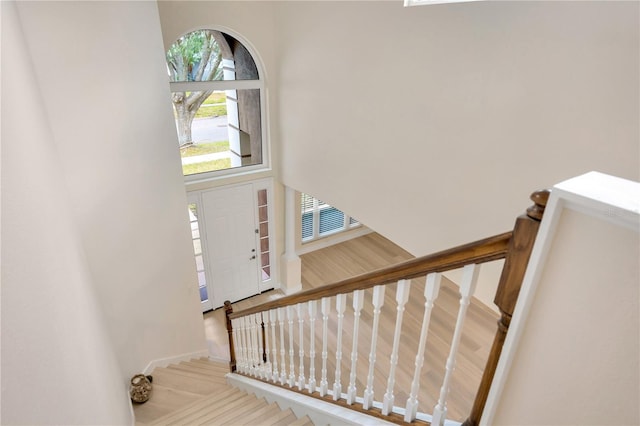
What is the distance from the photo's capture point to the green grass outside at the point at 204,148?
15.8 ft

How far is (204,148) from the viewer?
4.90 m

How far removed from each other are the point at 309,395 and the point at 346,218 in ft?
17.7

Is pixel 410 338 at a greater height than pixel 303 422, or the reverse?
pixel 303 422

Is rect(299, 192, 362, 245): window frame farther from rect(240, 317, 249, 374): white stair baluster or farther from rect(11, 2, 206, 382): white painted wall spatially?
rect(240, 317, 249, 374): white stair baluster

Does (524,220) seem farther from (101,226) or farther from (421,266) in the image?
(101,226)

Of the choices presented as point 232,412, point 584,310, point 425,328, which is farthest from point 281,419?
point 584,310

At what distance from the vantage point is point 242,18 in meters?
4.37

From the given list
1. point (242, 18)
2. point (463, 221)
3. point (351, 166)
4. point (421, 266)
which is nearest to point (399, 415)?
point (421, 266)

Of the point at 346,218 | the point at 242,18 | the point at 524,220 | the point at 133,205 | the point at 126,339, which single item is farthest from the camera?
the point at 346,218

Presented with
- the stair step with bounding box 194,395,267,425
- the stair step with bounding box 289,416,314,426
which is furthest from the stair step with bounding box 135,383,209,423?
the stair step with bounding box 289,416,314,426

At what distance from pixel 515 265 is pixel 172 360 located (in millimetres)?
3903

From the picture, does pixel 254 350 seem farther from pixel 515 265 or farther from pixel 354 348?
pixel 515 265

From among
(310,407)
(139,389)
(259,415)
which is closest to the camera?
(310,407)

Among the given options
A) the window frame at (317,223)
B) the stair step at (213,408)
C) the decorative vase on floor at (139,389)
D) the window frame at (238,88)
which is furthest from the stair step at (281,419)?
the window frame at (317,223)
